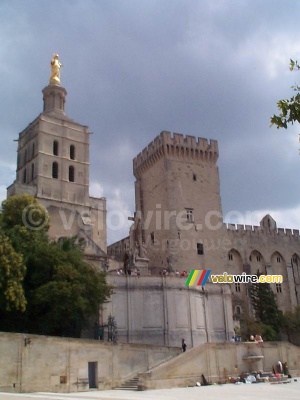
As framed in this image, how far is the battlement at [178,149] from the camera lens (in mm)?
54094

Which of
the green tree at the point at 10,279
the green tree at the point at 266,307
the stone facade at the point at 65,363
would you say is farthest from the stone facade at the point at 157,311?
the green tree at the point at 266,307

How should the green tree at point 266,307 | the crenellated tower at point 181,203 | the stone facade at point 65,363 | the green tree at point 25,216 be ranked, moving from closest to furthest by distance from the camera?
the stone facade at point 65,363 < the green tree at point 25,216 < the crenellated tower at point 181,203 < the green tree at point 266,307

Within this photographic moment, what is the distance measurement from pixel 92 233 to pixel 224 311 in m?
16.0

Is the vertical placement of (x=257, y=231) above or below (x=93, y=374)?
above

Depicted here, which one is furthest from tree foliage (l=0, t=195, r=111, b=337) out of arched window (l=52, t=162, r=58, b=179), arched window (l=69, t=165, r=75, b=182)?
arched window (l=69, t=165, r=75, b=182)

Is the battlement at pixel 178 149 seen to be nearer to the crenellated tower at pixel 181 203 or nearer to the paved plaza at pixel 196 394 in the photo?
the crenellated tower at pixel 181 203

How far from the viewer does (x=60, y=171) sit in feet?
167

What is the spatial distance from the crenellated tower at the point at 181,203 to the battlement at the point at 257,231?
6150 mm

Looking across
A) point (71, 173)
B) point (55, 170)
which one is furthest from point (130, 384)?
point (71, 173)

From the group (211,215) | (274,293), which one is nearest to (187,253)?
(211,215)

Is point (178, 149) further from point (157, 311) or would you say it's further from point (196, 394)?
point (196, 394)

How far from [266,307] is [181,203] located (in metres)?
14.6

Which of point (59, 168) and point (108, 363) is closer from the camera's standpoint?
point (108, 363)

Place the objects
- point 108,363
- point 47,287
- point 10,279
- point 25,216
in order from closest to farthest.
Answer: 1. point 10,279
2. point 108,363
3. point 47,287
4. point 25,216
